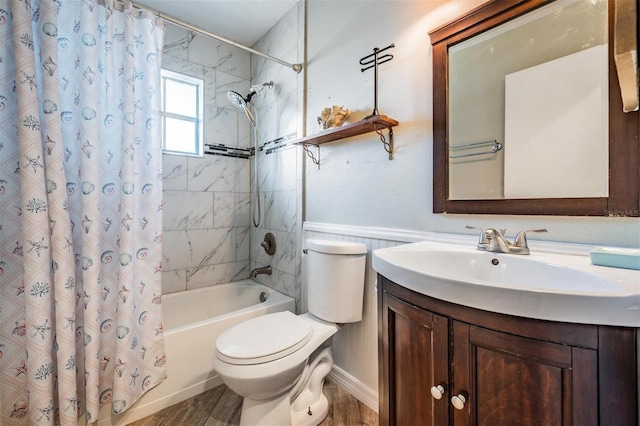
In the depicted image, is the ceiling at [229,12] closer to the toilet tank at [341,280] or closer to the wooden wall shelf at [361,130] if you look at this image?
the wooden wall shelf at [361,130]

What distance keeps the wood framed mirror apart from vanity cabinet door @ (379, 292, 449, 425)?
57cm

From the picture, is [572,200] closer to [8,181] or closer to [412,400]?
[412,400]

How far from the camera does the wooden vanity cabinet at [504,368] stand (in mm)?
474

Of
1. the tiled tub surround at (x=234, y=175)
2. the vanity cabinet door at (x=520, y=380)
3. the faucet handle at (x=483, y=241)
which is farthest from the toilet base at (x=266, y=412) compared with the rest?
the faucet handle at (x=483, y=241)

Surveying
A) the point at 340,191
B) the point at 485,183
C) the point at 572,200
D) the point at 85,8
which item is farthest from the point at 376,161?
the point at 85,8

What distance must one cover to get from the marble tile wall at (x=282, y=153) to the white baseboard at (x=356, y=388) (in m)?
0.51

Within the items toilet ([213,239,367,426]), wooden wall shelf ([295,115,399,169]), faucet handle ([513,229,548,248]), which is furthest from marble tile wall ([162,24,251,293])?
faucet handle ([513,229,548,248])

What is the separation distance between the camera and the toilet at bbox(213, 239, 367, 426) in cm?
113

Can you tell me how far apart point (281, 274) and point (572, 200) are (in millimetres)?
1783

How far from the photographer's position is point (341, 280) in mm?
1434

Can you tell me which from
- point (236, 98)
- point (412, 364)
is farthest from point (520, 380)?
point (236, 98)

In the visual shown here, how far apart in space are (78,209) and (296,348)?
1188mm

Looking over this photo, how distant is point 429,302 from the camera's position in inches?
27.5

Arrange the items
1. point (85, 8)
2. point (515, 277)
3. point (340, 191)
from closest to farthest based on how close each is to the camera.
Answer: point (515, 277)
point (85, 8)
point (340, 191)
